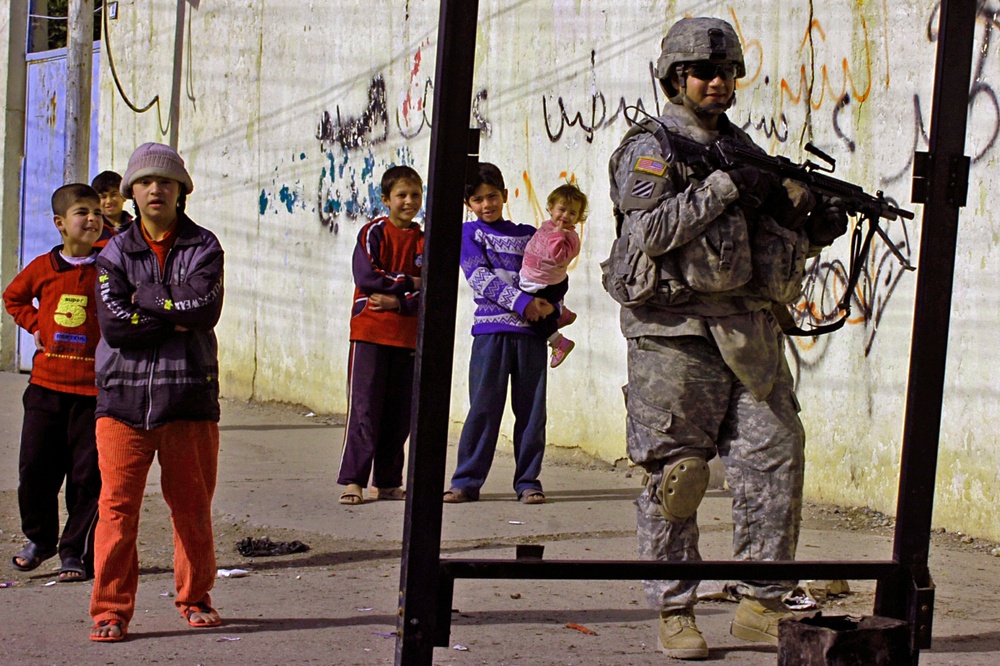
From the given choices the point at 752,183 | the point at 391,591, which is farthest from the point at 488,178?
the point at 752,183

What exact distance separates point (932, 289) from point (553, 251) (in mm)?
3489

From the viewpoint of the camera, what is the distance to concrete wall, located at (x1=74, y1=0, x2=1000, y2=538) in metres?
6.25

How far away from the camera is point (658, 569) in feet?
11.0

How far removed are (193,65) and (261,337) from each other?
266 centimetres

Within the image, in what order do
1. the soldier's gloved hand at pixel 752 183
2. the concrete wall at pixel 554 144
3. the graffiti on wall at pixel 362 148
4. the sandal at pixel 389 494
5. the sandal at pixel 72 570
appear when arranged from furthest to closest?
1. the graffiti on wall at pixel 362 148
2. the sandal at pixel 389 494
3. the concrete wall at pixel 554 144
4. the sandal at pixel 72 570
5. the soldier's gloved hand at pixel 752 183

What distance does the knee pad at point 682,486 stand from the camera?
13.6 ft

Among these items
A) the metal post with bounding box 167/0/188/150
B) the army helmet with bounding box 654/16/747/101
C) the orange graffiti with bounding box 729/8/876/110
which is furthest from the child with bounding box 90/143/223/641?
the metal post with bounding box 167/0/188/150

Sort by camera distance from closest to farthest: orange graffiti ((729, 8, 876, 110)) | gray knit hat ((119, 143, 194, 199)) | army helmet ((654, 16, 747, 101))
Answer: army helmet ((654, 16, 747, 101)) → gray knit hat ((119, 143, 194, 199)) → orange graffiti ((729, 8, 876, 110))

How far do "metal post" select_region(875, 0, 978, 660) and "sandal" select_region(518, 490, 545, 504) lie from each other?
352 centimetres

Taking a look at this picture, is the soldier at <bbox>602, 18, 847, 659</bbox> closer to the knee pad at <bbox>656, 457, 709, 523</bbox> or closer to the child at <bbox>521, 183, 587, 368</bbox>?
the knee pad at <bbox>656, 457, 709, 523</bbox>

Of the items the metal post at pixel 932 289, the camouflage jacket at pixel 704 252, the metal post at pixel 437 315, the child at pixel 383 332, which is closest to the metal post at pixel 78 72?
the child at pixel 383 332

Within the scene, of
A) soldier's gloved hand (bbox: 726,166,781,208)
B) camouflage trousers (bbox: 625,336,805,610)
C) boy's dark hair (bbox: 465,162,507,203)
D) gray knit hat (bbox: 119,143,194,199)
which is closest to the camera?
soldier's gloved hand (bbox: 726,166,781,208)

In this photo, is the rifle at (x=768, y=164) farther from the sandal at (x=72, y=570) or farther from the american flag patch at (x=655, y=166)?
the sandal at (x=72, y=570)

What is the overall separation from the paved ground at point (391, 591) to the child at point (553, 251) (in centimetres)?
107
